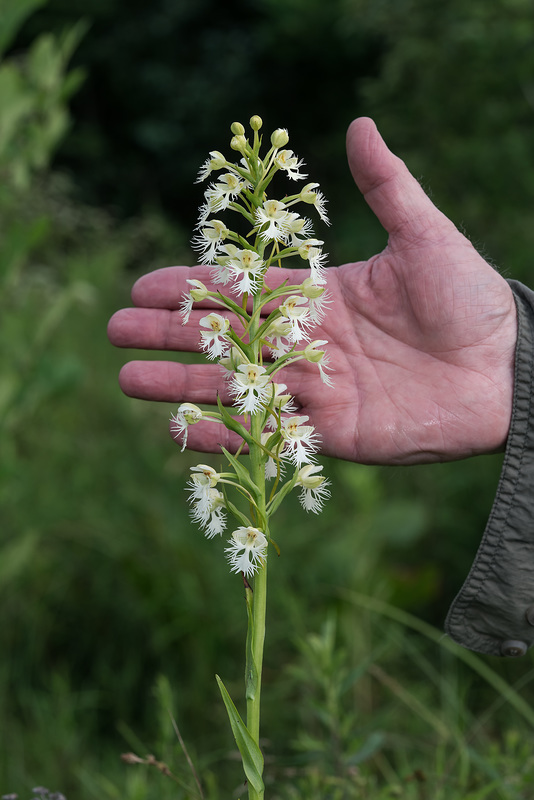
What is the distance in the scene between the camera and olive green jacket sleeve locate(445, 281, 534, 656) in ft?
6.74

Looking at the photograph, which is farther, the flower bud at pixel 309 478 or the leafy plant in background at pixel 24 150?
the leafy plant in background at pixel 24 150

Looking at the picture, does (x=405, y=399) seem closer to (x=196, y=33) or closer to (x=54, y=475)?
(x=54, y=475)

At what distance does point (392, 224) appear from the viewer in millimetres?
2314

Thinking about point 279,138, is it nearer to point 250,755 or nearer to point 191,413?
point 191,413

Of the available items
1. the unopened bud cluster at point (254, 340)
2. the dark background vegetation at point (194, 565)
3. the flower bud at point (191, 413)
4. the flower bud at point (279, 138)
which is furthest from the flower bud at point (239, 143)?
the dark background vegetation at point (194, 565)

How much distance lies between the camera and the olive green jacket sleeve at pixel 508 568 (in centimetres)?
205

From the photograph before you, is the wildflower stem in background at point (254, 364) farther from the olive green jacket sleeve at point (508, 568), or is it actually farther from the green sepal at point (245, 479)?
Result: the olive green jacket sleeve at point (508, 568)

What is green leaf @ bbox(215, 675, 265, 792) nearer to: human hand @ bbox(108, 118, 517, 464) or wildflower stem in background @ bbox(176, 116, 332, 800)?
wildflower stem in background @ bbox(176, 116, 332, 800)

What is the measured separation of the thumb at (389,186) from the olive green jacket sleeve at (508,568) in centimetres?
58

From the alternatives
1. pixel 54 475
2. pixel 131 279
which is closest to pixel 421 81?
pixel 131 279

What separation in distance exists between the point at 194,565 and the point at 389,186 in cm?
222

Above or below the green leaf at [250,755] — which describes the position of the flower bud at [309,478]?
above

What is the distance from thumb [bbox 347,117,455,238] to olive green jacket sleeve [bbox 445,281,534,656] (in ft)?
1.89

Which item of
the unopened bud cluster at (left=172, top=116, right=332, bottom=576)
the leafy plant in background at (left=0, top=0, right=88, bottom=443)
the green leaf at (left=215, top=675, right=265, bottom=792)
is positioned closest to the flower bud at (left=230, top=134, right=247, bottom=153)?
the unopened bud cluster at (left=172, top=116, right=332, bottom=576)
